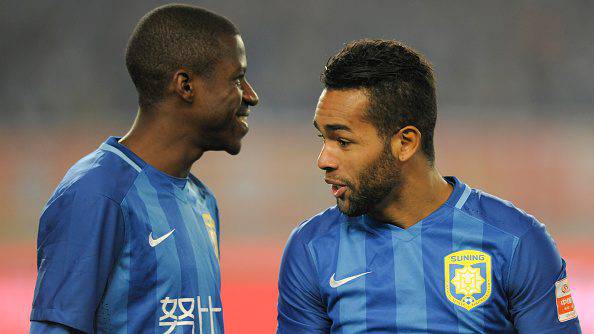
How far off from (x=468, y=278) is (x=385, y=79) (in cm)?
55

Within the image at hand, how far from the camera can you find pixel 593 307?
17.8 ft

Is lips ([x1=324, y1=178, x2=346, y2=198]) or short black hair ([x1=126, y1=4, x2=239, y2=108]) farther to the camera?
short black hair ([x1=126, y1=4, x2=239, y2=108])

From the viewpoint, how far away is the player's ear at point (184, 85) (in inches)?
85.7

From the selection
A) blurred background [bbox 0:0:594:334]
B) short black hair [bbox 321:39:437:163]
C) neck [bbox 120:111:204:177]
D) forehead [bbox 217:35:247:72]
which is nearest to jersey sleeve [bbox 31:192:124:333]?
neck [bbox 120:111:204:177]

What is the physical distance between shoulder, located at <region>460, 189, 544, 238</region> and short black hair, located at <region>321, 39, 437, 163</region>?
0.26 m

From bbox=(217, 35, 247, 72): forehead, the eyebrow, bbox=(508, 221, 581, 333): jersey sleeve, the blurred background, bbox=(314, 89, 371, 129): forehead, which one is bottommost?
bbox=(508, 221, 581, 333): jersey sleeve

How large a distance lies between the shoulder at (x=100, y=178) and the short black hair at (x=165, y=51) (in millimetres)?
211

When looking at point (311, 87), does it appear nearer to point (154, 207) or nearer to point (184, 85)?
point (184, 85)

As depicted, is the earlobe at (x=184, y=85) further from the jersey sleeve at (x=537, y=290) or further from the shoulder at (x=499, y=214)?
the jersey sleeve at (x=537, y=290)

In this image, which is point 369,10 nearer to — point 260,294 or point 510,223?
point 260,294

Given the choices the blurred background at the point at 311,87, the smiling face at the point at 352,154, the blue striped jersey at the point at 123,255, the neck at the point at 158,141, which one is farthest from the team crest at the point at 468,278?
the blurred background at the point at 311,87

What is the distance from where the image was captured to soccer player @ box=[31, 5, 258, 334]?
188cm

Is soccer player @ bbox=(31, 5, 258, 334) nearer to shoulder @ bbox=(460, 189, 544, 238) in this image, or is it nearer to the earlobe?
the earlobe

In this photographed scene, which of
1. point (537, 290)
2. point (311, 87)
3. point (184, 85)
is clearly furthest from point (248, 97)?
point (311, 87)
